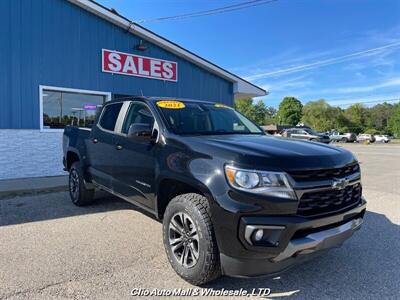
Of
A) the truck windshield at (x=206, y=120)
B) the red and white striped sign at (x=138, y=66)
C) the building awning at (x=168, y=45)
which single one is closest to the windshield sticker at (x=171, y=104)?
the truck windshield at (x=206, y=120)

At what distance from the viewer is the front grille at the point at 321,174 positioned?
119 inches

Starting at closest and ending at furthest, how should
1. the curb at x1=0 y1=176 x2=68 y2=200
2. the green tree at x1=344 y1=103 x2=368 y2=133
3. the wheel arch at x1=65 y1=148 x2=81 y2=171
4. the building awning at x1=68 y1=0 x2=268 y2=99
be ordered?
the wheel arch at x1=65 y1=148 x2=81 y2=171 → the curb at x1=0 y1=176 x2=68 y2=200 → the building awning at x1=68 y1=0 x2=268 y2=99 → the green tree at x1=344 y1=103 x2=368 y2=133

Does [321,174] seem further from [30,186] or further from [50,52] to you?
[50,52]

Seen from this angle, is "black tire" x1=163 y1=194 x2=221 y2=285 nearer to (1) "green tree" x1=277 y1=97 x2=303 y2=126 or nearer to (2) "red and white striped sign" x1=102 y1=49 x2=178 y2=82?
(2) "red and white striped sign" x1=102 y1=49 x2=178 y2=82

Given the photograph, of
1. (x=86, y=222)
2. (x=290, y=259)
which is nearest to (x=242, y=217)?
(x=290, y=259)

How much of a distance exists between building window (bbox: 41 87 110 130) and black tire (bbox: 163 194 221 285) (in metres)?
7.44

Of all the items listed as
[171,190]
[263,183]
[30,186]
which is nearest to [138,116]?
[171,190]

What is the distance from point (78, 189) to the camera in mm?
6250

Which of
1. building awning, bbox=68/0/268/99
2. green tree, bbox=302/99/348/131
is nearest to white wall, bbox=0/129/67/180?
building awning, bbox=68/0/268/99

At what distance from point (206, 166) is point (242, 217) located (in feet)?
1.99

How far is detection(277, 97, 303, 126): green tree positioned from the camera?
95375 mm

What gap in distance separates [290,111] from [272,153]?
96.7m

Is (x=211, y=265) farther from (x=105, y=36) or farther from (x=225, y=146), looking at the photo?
(x=105, y=36)

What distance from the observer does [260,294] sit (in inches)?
128
